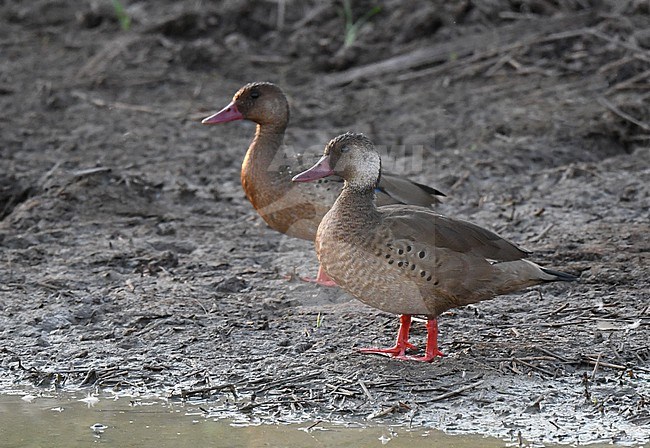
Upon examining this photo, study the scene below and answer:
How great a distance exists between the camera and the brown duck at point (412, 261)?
607cm

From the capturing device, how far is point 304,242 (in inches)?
343

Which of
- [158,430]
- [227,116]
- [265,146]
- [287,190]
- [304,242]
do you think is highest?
[227,116]

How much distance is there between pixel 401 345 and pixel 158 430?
139cm

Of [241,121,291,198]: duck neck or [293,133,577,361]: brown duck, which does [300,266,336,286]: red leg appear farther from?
[293,133,577,361]: brown duck

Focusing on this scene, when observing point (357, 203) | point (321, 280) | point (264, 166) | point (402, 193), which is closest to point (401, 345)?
point (357, 203)

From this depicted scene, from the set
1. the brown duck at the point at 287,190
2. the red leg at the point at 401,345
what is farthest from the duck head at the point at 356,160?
the brown duck at the point at 287,190

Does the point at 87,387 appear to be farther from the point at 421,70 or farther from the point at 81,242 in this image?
the point at 421,70

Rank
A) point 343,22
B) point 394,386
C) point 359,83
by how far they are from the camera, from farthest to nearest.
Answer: point 343,22 < point 359,83 < point 394,386

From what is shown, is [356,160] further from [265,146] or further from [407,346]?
[265,146]

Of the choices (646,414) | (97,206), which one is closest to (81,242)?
(97,206)

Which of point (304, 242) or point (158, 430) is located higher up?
point (158, 430)

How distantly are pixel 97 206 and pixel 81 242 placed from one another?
66 centimetres

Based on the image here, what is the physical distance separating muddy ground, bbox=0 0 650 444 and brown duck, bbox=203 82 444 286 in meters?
0.29

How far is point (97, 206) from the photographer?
9.13m
